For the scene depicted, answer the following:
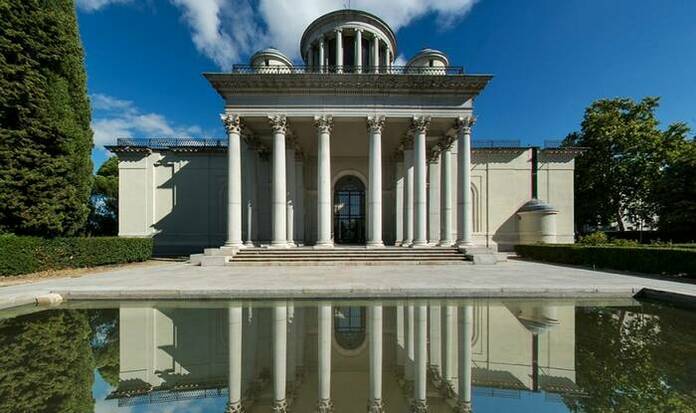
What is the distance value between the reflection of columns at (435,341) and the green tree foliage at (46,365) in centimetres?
405

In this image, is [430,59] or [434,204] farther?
[430,59]

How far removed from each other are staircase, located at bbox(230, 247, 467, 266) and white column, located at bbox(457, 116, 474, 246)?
1.44 meters

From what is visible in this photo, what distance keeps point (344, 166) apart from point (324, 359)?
21348mm

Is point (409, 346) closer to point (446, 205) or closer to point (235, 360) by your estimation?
point (235, 360)

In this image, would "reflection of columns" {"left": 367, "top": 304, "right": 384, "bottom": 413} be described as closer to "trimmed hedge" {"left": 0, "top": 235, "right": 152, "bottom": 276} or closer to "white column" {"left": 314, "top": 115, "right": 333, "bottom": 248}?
"white column" {"left": 314, "top": 115, "right": 333, "bottom": 248}

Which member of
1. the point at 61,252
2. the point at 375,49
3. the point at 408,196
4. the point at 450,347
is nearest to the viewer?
the point at 450,347

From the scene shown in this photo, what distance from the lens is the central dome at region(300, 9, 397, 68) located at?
78.5 feet

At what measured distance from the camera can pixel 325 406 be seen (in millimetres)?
3158

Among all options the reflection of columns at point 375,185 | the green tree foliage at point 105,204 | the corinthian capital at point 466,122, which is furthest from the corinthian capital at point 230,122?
the green tree foliage at point 105,204

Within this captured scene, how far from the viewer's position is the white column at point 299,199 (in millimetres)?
22375

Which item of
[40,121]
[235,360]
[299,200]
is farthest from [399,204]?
[40,121]

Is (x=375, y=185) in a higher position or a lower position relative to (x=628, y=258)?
higher

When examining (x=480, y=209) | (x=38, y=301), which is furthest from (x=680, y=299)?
(x=480, y=209)

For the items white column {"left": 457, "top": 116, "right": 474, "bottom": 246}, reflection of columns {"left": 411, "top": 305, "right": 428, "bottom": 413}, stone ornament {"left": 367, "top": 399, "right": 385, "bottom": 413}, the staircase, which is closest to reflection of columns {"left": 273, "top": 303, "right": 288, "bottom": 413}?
stone ornament {"left": 367, "top": 399, "right": 385, "bottom": 413}
